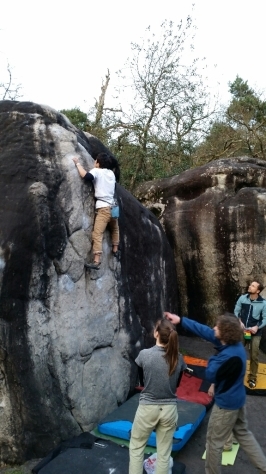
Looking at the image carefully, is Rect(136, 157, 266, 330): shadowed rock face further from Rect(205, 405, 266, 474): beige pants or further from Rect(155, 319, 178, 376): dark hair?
Rect(155, 319, 178, 376): dark hair

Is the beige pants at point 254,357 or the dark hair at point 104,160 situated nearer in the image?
the dark hair at point 104,160

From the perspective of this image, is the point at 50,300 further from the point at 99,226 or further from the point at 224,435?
the point at 224,435

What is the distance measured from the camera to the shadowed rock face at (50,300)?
14.7 ft

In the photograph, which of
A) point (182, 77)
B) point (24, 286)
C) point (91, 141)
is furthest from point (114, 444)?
point (182, 77)

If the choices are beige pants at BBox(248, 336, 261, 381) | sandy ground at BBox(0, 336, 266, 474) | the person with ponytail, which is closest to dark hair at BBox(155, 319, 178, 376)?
the person with ponytail

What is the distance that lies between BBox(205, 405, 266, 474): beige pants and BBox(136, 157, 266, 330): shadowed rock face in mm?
4818

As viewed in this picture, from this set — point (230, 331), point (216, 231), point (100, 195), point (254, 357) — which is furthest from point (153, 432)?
point (216, 231)

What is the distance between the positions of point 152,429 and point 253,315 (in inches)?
126

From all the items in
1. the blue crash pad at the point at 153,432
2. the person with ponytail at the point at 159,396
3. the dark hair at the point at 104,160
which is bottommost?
the blue crash pad at the point at 153,432

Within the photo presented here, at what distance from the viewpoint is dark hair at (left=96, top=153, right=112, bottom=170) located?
5.23 metres

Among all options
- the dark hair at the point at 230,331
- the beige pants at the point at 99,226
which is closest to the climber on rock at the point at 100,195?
the beige pants at the point at 99,226

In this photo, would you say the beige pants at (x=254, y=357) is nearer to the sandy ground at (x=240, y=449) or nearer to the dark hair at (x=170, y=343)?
the sandy ground at (x=240, y=449)

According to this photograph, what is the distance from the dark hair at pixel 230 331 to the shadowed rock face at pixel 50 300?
1.82 m

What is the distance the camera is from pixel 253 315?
6363 millimetres
